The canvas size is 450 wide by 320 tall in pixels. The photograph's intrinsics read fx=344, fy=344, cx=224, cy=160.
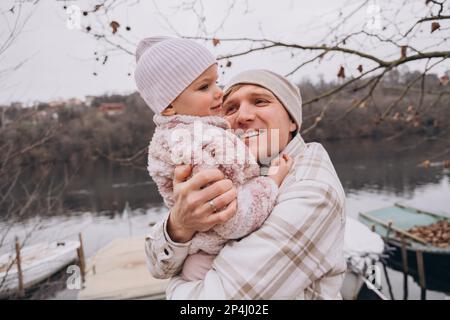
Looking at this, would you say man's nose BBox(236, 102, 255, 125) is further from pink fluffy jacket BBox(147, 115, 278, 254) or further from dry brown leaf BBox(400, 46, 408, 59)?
dry brown leaf BBox(400, 46, 408, 59)

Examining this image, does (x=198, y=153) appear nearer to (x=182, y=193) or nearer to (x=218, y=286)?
(x=182, y=193)

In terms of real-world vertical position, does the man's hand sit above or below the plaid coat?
above

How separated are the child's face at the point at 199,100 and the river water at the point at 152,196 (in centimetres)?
1208

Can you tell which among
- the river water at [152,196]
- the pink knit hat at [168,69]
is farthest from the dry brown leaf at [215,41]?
the river water at [152,196]

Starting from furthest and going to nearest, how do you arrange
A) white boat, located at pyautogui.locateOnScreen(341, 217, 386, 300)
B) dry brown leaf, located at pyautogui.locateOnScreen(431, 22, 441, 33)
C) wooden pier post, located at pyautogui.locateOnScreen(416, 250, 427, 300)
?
wooden pier post, located at pyautogui.locateOnScreen(416, 250, 427, 300) < white boat, located at pyautogui.locateOnScreen(341, 217, 386, 300) < dry brown leaf, located at pyautogui.locateOnScreen(431, 22, 441, 33)

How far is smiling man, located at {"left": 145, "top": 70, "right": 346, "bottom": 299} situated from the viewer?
111 cm

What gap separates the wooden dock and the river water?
4.28 m

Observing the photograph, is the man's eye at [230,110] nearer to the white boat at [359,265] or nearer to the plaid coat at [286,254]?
the plaid coat at [286,254]

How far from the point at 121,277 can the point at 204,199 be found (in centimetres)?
825

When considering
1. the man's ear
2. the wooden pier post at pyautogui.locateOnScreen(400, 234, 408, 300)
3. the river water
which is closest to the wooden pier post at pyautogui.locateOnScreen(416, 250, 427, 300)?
the wooden pier post at pyautogui.locateOnScreen(400, 234, 408, 300)

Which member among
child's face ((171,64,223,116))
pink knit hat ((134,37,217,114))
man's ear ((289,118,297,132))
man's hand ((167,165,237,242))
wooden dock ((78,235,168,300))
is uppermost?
pink knit hat ((134,37,217,114))

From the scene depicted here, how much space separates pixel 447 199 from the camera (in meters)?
18.3

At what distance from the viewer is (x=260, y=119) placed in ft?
5.08
